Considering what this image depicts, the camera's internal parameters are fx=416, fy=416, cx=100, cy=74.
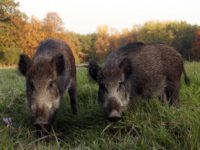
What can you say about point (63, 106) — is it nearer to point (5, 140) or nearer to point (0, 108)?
point (0, 108)

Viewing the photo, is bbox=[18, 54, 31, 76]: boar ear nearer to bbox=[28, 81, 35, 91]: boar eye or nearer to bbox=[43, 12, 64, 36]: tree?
bbox=[28, 81, 35, 91]: boar eye

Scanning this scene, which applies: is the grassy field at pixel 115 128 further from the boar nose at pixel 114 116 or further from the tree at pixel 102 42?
the tree at pixel 102 42

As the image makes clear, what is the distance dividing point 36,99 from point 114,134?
1061 millimetres

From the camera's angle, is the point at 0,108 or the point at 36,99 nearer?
the point at 36,99

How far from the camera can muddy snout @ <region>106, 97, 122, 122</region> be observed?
457 centimetres

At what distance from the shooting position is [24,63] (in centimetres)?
542

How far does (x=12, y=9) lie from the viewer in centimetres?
4347

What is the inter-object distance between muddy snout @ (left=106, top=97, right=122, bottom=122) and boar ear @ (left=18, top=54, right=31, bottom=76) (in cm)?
128

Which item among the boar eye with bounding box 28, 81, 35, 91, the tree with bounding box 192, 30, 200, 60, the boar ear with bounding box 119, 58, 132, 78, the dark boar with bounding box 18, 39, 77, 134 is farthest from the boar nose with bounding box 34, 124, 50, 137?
the tree with bounding box 192, 30, 200, 60

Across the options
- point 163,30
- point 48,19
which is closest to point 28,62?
point 48,19

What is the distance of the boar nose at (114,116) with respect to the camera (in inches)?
180

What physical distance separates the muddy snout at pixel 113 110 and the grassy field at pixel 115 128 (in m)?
0.08

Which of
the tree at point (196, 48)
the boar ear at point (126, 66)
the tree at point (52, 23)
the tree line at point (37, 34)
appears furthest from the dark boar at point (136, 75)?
the tree at point (196, 48)

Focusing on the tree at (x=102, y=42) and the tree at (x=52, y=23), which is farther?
the tree at (x=102, y=42)
